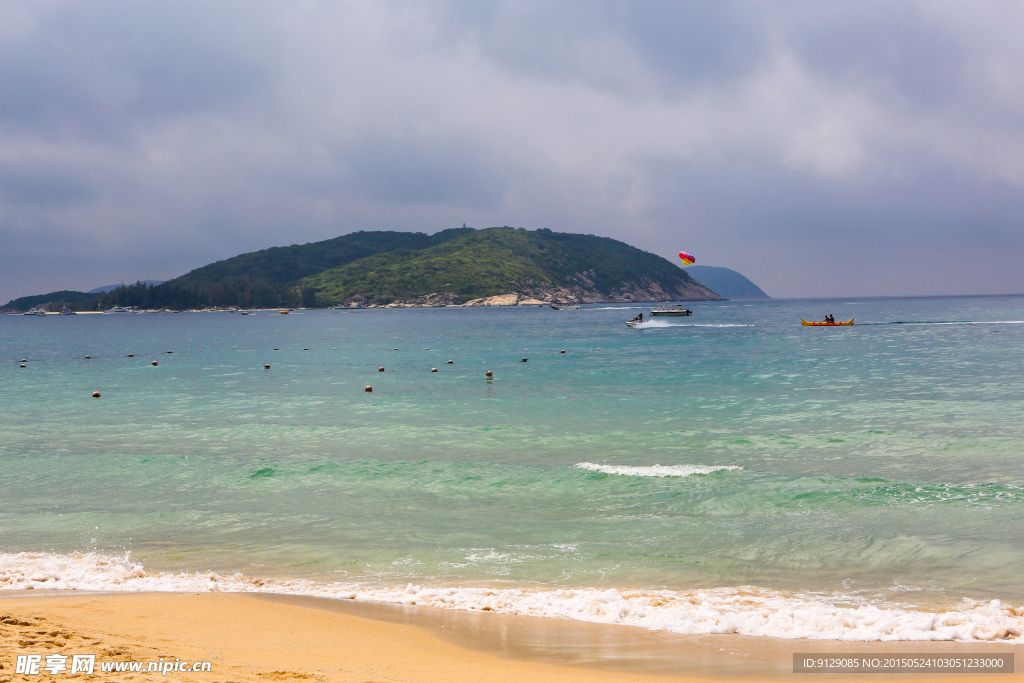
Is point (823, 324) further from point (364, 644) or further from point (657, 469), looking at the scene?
point (364, 644)

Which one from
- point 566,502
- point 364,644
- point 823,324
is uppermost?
point 823,324

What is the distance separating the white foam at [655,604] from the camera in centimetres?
829

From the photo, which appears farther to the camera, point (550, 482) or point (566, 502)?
point (550, 482)

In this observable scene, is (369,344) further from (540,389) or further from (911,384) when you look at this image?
(911,384)

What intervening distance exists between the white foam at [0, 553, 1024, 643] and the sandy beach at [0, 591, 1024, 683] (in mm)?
266

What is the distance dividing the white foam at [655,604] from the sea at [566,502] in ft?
0.15

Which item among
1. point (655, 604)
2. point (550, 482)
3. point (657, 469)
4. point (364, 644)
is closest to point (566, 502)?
point (550, 482)

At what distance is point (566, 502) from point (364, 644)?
763cm

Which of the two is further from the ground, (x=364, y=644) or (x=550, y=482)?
(x=364, y=644)

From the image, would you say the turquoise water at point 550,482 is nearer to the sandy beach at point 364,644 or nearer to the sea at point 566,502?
the sea at point 566,502

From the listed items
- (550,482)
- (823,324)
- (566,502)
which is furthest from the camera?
(823,324)

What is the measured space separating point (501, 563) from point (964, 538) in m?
8.60

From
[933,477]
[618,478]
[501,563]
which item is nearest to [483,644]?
[501,563]

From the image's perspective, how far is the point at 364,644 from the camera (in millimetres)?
7945
